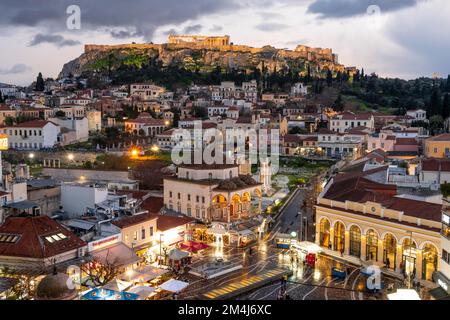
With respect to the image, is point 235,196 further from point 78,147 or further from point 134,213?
point 78,147

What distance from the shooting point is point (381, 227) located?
22.6 m

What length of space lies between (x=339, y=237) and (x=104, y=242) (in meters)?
11.3

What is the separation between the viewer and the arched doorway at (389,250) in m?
22.3

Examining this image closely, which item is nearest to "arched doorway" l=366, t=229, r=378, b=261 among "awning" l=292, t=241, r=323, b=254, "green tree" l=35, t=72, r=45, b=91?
"awning" l=292, t=241, r=323, b=254

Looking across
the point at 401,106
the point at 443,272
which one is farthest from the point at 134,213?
the point at 401,106

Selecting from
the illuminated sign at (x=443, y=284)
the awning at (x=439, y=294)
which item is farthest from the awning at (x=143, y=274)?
the illuminated sign at (x=443, y=284)

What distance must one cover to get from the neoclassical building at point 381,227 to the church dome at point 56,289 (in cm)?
1465

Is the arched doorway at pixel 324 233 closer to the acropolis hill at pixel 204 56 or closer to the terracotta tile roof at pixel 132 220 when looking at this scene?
the terracotta tile roof at pixel 132 220

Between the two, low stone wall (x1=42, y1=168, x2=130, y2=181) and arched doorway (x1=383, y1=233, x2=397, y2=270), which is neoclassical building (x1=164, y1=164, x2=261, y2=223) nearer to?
low stone wall (x1=42, y1=168, x2=130, y2=181)

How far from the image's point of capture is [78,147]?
6147 centimetres

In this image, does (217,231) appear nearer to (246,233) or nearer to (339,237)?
(246,233)

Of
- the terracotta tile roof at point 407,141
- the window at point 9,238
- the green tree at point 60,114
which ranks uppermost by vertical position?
A: the green tree at point 60,114

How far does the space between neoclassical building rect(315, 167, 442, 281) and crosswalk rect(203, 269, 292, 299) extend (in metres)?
4.08

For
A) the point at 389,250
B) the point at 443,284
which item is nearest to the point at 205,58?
the point at 389,250
